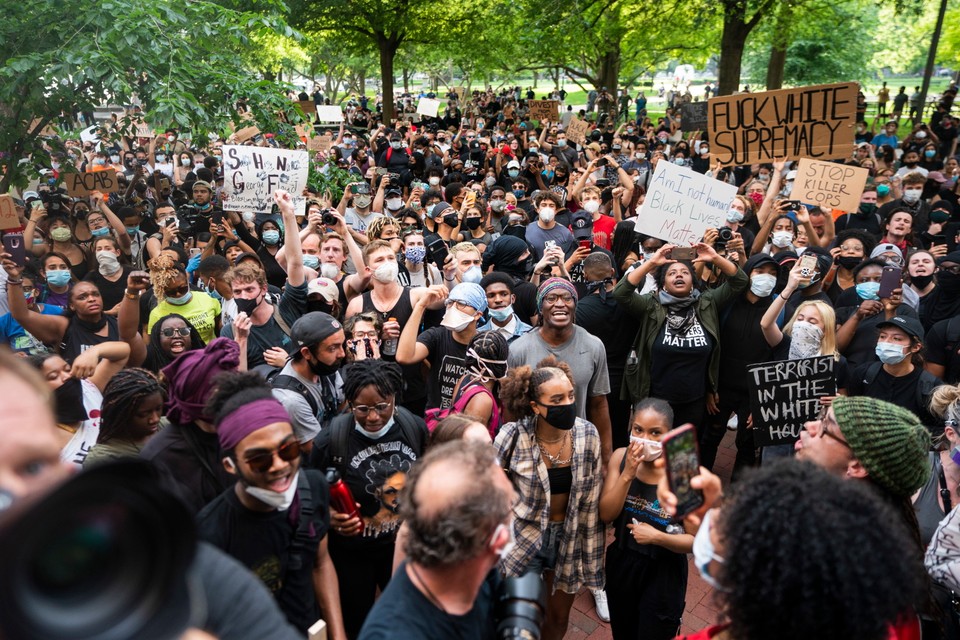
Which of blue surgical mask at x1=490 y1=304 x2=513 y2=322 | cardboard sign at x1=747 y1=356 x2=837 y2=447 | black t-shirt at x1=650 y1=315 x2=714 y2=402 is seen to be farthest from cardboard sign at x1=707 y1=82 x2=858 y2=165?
blue surgical mask at x1=490 y1=304 x2=513 y2=322

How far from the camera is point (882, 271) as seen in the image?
5.49m

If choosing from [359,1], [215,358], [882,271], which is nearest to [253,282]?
[215,358]

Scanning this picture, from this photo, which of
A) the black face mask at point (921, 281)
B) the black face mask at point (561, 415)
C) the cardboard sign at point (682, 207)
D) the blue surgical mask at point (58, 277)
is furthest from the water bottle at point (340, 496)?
the black face mask at point (921, 281)

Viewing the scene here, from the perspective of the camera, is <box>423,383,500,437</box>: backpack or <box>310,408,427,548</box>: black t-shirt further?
<box>423,383,500,437</box>: backpack

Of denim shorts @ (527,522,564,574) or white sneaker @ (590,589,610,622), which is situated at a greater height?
denim shorts @ (527,522,564,574)

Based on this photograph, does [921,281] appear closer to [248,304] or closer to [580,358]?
[580,358]

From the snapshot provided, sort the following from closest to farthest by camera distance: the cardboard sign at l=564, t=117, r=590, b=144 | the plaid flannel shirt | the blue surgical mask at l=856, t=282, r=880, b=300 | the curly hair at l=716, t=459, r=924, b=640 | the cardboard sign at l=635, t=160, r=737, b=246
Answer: the curly hair at l=716, t=459, r=924, b=640, the plaid flannel shirt, the blue surgical mask at l=856, t=282, r=880, b=300, the cardboard sign at l=635, t=160, r=737, b=246, the cardboard sign at l=564, t=117, r=590, b=144

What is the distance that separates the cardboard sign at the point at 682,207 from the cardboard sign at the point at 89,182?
279 inches

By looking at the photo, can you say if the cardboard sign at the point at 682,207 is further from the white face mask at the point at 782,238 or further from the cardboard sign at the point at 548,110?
the cardboard sign at the point at 548,110

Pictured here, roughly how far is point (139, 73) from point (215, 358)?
4607 millimetres

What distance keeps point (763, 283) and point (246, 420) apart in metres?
4.42

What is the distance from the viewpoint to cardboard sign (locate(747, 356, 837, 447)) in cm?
441

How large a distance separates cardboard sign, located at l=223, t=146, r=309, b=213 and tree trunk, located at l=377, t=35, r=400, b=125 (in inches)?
609

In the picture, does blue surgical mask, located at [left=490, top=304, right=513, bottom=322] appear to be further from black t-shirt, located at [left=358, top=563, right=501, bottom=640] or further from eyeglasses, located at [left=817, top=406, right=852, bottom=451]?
black t-shirt, located at [left=358, top=563, right=501, bottom=640]
